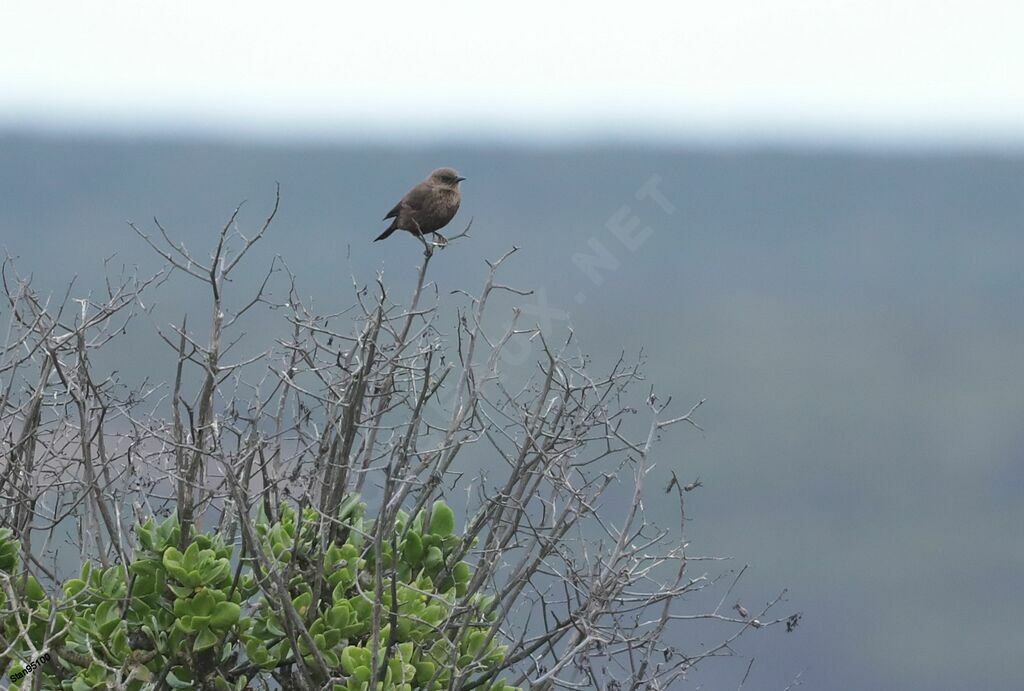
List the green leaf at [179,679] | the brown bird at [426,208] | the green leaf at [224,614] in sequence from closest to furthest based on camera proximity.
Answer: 1. the green leaf at [224,614]
2. the green leaf at [179,679]
3. the brown bird at [426,208]

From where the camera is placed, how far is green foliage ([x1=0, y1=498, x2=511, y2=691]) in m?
4.07

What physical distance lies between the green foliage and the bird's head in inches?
107

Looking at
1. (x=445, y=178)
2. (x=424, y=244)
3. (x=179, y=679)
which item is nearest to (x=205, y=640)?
(x=179, y=679)

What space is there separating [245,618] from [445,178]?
10.5 ft

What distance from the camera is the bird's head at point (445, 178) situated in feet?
22.6

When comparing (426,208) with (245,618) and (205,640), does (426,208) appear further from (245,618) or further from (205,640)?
(205,640)

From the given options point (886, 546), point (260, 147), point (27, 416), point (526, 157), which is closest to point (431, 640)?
point (27, 416)

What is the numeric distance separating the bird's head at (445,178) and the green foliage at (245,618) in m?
2.72

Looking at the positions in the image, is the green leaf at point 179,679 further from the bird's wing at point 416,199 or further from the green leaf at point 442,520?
the bird's wing at point 416,199

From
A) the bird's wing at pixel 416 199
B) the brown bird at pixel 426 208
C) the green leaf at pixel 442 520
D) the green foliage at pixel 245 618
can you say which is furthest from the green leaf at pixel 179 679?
the bird's wing at pixel 416 199

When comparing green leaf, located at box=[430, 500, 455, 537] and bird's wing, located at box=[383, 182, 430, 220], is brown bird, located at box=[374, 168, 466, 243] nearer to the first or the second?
bird's wing, located at box=[383, 182, 430, 220]

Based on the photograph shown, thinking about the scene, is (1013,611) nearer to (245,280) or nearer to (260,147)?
(245,280)

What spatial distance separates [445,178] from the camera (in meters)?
6.95

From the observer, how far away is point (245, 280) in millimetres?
60875
